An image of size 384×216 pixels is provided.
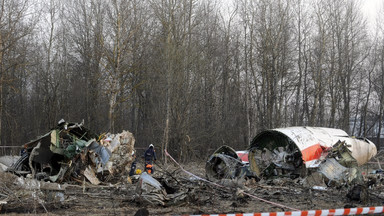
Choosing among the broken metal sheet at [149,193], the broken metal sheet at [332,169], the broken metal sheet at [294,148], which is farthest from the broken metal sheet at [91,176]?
the broken metal sheet at [332,169]

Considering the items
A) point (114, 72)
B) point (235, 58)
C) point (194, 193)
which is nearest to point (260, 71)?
point (235, 58)

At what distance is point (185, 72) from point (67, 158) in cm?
1357

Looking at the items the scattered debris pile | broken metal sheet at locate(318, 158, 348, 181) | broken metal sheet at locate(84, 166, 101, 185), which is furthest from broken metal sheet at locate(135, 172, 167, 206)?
broken metal sheet at locate(318, 158, 348, 181)

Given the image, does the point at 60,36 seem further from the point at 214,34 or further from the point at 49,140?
the point at 49,140

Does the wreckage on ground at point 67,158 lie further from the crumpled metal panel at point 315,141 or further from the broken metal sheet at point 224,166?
the crumpled metal panel at point 315,141

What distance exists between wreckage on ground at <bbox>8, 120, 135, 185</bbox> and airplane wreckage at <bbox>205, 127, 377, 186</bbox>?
3516mm

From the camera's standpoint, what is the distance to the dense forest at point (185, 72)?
24938 mm

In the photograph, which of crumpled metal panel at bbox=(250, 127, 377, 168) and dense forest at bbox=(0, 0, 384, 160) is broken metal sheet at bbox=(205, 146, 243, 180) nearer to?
crumpled metal panel at bbox=(250, 127, 377, 168)

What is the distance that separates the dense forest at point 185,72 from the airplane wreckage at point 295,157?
35.1 ft

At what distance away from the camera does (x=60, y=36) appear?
33594mm

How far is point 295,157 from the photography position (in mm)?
11742

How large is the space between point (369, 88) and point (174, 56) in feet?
75.9

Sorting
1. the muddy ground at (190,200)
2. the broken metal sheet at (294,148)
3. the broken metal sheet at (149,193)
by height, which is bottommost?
the muddy ground at (190,200)

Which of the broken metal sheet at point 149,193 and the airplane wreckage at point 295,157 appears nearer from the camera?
the broken metal sheet at point 149,193
